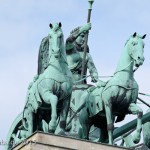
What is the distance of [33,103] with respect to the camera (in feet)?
75.4

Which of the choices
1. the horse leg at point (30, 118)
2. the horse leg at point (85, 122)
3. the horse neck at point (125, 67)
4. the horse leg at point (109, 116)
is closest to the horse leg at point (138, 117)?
the horse leg at point (109, 116)

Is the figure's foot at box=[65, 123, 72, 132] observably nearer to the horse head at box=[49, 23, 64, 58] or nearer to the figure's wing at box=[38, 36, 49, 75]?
the figure's wing at box=[38, 36, 49, 75]

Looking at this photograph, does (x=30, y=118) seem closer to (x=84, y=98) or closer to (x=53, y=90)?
(x=53, y=90)

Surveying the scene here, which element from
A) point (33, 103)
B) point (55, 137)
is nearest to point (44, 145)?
point (55, 137)

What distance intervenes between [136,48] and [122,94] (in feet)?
3.35

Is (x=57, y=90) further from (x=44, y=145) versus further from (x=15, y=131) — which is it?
(x=15, y=131)

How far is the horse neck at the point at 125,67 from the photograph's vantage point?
22812mm

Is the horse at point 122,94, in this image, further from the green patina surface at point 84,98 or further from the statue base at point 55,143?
the statue base at point 55,143

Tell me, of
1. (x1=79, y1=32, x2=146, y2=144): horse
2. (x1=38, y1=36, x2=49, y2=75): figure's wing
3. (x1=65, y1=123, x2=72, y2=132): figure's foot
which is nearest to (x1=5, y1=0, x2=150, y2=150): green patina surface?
(x1=79, y1=32, x2=146, y2=144): horse

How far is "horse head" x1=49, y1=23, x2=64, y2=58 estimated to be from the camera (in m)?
22.3

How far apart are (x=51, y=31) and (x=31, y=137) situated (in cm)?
239

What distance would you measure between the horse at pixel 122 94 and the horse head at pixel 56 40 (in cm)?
137

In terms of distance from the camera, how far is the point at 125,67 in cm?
2286

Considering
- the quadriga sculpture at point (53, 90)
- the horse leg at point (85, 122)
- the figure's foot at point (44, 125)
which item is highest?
the quadriga sculpture at point (53, 90)
